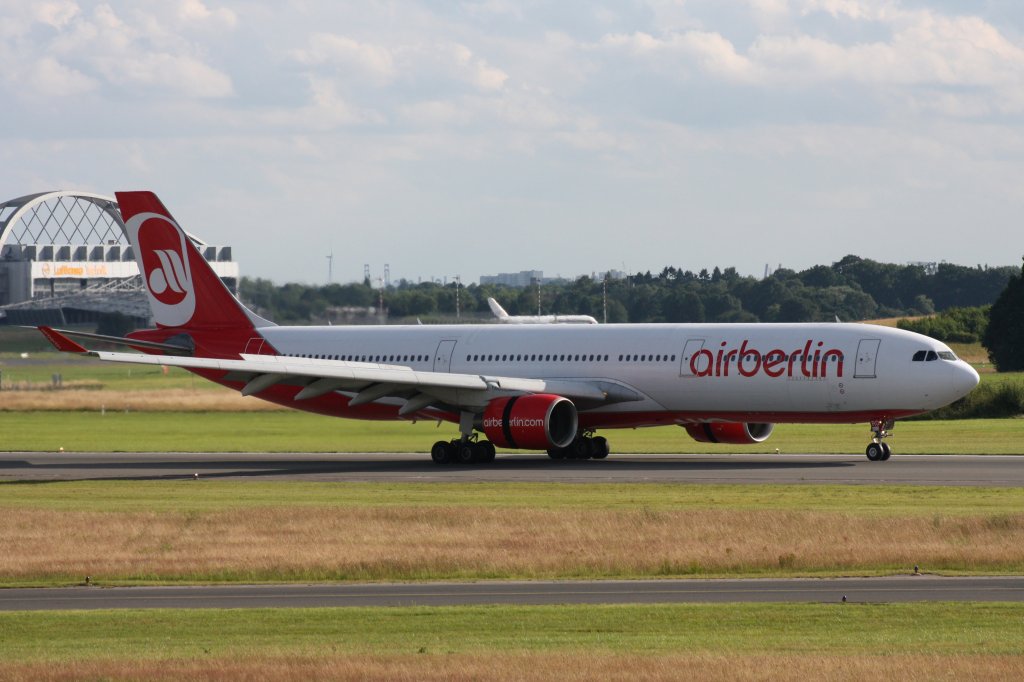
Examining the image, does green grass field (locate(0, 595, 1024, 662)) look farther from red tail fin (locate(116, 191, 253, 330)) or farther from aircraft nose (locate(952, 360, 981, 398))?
red tail fin (locate(116, 191, 253, 330))

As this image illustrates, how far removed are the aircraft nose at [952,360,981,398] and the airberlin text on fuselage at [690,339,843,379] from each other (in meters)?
3.18

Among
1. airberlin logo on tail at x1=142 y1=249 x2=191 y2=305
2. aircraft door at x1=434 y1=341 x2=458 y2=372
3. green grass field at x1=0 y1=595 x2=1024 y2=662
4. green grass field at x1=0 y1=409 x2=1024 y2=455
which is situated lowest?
green grass field at x1=0 y1=409 x2=1024 y2=455

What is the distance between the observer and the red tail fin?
55.4 metres

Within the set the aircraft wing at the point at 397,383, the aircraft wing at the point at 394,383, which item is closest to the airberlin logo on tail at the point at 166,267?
the aircraft wing at the point at 397,383

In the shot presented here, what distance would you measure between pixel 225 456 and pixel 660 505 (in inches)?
890

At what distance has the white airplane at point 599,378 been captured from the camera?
44.8 m

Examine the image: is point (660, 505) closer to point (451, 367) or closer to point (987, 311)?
point (451, 367)

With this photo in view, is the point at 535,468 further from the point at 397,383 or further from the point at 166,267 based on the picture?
the point at 166,267

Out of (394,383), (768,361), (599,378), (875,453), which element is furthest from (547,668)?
(599,378)

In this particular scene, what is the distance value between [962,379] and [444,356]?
17.0m

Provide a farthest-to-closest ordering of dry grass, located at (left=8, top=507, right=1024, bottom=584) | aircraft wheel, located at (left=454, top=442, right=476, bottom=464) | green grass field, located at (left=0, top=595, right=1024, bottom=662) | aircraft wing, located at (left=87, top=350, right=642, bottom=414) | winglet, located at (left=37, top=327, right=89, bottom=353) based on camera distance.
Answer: aircraft wheel, located at (left=454, top=442, right=476, bottom=464) < aircraft wing, located at (left=87, top=350, right=642, bottom=414) < winglet, located at (left=37, top=327, right=89, bottom=353) < dry grass, located at (left=8, top=507, right=1024, bottom=584) < green grass field, located at (left=0, top=595, right=1024, bottom=662)

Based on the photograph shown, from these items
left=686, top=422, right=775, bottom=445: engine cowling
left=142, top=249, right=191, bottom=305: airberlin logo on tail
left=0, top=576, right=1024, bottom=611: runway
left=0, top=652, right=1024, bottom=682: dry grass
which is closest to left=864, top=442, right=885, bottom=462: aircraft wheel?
left=686, top=422, right=775, bottom=445: engine cowling

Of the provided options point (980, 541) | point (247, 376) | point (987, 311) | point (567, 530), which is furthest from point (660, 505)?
point (987, 311)

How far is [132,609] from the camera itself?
829 inches
